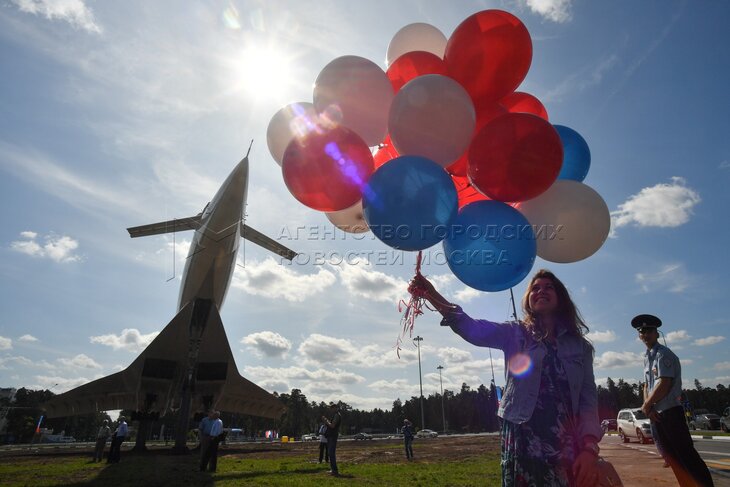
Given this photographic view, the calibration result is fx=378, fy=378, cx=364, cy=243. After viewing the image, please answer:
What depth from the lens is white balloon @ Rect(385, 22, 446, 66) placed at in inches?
163

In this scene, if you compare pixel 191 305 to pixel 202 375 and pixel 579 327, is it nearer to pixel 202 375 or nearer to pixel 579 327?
pixel 202 375

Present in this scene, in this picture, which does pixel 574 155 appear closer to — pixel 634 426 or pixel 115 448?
pixel 115 448

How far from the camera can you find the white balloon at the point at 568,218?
322 cm

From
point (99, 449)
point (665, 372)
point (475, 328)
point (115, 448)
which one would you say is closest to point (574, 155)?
point (665, 372)

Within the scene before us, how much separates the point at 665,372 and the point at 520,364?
101 inches

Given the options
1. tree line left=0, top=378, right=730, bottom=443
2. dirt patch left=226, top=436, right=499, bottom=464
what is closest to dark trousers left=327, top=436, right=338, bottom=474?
dirt patch left=226, top=436, right=499, bottom=464

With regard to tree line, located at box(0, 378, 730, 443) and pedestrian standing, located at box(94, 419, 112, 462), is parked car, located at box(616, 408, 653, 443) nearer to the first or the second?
pedestrian standing, located at box(94, 419, 112, 462)

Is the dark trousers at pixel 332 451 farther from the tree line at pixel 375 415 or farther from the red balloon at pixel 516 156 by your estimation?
the tree line at pixel 375 415

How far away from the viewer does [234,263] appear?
1616cm

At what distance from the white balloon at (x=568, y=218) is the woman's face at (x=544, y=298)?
1111 mm

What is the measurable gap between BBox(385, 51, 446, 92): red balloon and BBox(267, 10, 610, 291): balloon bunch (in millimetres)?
11

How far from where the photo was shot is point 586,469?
5.36 ft

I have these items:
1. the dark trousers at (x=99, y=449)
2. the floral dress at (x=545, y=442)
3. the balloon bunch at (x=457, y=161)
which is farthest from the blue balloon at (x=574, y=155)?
the dark trousers at (x=99, y=449)

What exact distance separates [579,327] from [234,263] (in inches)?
612
